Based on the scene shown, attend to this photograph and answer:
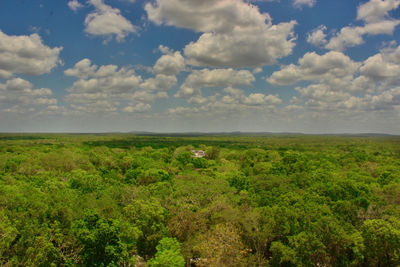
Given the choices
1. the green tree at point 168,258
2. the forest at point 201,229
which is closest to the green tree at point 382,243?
the forest at point 201,229

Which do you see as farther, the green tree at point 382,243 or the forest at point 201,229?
the green tree at point 382,243

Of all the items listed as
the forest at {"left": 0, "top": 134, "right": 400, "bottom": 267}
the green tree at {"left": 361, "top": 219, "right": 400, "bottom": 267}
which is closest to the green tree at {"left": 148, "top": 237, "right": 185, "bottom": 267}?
the forest at {"left": 0, "top": 134, "right": 400, "bottom": 267}

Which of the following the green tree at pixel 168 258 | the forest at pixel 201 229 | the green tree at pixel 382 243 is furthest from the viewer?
the green tree at pixel 382 243

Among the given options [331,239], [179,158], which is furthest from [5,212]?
[179,158]

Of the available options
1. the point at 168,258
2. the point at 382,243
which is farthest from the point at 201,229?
the point at 382,243

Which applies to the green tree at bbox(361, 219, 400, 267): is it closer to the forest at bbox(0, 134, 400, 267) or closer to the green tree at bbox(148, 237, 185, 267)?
the forest at bbox(0, 134, 400, 267)

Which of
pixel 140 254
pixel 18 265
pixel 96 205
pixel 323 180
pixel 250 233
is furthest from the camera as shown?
pixel 323 180

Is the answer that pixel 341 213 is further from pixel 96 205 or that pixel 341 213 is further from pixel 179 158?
pixel 179 158

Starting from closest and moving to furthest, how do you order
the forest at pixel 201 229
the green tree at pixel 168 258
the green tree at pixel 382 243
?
the green tree at pixel 168 258, the forest at pixel 201 229, the green tree at pixel 382 243

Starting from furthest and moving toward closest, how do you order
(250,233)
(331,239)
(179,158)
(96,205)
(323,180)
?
(179,158) → (323,180) → (96,205) → (250,233) → (331,239)

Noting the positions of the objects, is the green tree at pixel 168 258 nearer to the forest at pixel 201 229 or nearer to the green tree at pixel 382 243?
the forest at pixel 201 229

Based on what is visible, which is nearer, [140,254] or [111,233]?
[111,233]
